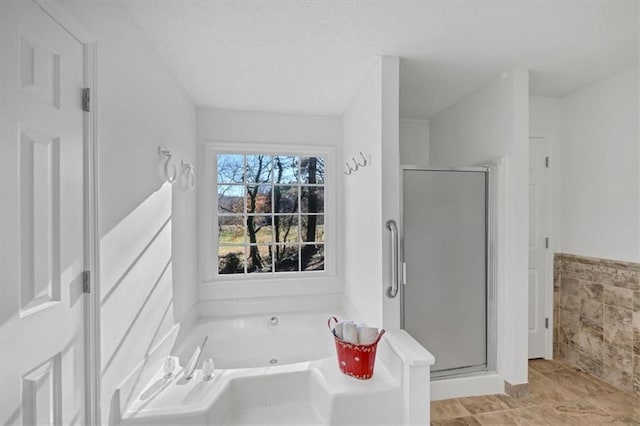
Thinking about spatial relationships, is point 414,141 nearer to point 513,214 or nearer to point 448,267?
point 513,214

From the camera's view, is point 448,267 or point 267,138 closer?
point 448,267

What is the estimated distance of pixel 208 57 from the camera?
1.98m

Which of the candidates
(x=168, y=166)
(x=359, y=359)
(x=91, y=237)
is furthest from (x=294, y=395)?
(x=168, y=166)

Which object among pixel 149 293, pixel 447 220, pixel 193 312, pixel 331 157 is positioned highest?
pixel 331 157

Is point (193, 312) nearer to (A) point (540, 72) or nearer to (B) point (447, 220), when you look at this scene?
(B) point (447, 220)

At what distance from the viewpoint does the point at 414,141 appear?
3.46 metres

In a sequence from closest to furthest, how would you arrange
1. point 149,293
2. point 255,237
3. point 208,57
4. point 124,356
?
point 124,356 → point 149,293 → point 208,57 → point 255,237

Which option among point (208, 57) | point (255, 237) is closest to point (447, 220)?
point (255, 237)

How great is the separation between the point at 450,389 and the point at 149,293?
2.23 metres

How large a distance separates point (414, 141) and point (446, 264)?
1697mm

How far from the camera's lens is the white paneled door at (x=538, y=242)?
2.74 m

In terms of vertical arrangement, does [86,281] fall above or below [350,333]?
above

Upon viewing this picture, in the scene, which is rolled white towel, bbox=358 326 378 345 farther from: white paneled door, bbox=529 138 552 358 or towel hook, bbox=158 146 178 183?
white paneled door, bbox=529 138 552 358

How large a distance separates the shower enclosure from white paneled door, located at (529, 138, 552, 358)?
2.37 ft
